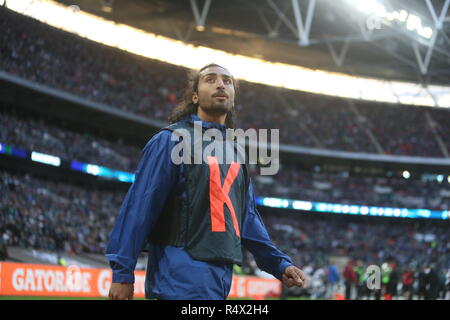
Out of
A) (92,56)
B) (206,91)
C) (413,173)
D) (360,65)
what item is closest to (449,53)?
(360,65)

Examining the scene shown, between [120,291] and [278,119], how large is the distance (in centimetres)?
4177

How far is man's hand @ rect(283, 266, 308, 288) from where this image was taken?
3.31m

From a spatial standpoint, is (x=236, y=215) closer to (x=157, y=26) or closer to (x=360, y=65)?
(x=157, y=26)

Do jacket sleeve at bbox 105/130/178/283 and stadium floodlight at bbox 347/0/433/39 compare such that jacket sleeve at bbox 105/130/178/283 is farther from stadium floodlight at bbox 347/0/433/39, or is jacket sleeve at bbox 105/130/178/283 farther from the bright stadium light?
the bright stadium light

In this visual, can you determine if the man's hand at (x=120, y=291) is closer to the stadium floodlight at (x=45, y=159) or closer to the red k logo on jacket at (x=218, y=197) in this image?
the red k logo on jacket at (x=218, y=197)

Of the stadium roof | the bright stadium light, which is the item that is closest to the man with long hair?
the stadium roof

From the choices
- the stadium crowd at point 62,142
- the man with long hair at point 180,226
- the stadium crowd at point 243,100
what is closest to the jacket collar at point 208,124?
the man with long hair at point 180,226

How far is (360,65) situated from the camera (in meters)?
43.0

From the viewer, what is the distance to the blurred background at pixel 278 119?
25.5 metres

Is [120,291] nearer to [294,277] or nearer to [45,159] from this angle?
[294,277]

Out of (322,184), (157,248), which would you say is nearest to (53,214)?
(157,248)

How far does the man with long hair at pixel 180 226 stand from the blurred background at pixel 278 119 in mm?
15747

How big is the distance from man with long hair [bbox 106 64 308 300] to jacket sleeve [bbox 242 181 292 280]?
0.12 metres

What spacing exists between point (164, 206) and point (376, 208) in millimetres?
43073
